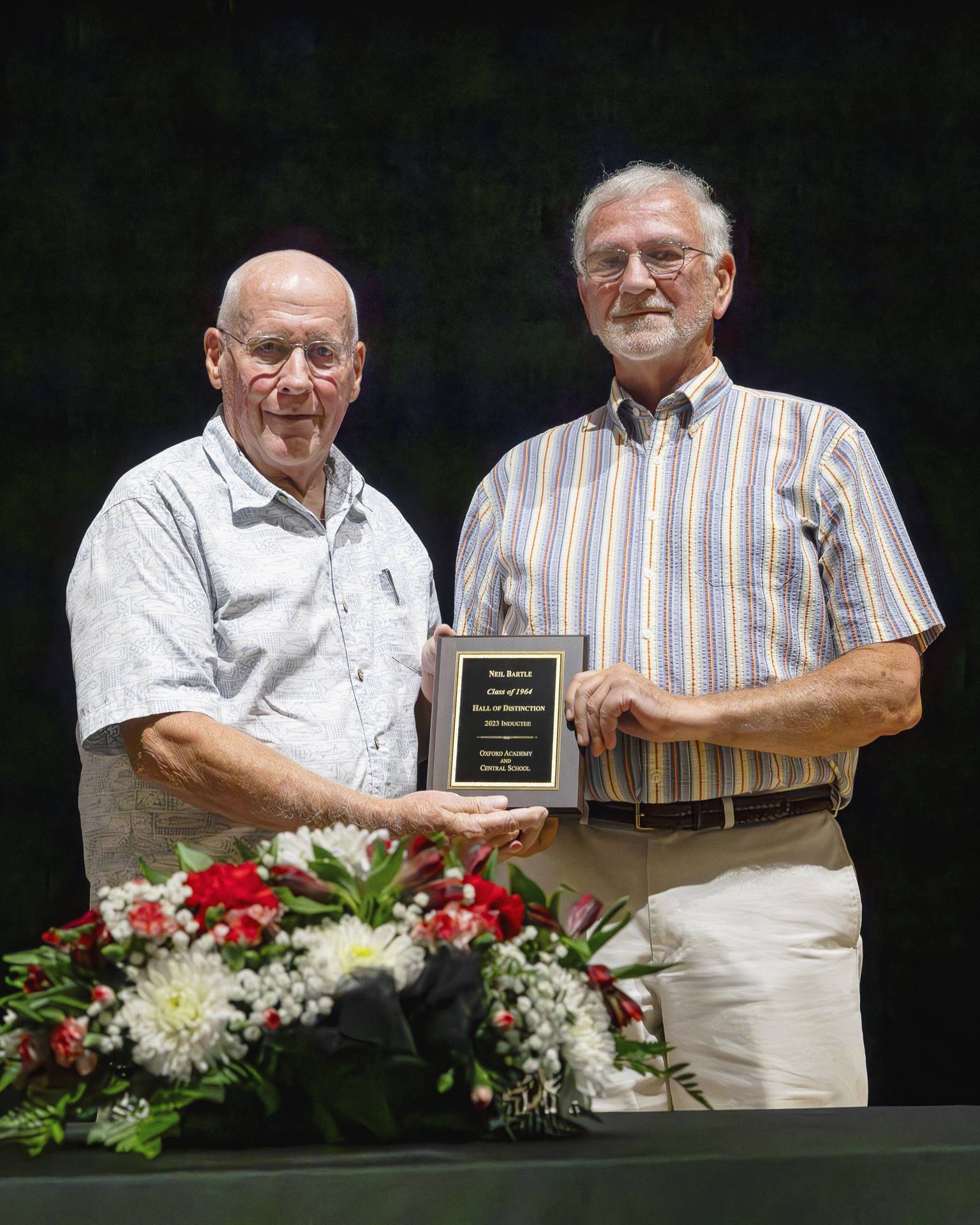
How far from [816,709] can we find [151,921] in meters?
1.29

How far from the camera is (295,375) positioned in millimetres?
2594

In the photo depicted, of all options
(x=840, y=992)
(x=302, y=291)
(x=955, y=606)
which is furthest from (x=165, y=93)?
(x=840, y=992)

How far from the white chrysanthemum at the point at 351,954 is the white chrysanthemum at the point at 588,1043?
0.16 meters

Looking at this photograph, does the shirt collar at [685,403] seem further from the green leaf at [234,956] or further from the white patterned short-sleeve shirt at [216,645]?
the green leaf at [234,956]

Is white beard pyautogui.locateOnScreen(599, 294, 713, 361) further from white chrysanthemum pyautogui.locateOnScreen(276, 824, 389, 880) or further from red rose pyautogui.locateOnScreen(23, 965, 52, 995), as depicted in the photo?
red rose pyautogui.locateOnScreen(23, 965, 52, 995)

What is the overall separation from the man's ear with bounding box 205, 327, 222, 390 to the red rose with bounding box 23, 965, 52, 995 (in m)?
1.46

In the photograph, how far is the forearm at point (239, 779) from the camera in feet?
7.42

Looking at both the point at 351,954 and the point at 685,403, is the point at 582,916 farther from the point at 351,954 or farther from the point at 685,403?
the point at 685,403

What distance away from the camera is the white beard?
2660 mm

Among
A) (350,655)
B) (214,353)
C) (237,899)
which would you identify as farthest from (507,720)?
(237,899)

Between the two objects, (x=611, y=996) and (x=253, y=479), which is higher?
(x=253, y=479)

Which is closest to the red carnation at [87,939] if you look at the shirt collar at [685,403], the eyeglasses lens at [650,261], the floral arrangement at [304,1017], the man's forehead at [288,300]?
the floral arrangement at [304,1017]

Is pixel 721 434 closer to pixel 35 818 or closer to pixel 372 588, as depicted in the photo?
pixel 372 588

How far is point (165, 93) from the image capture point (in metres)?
3.78
